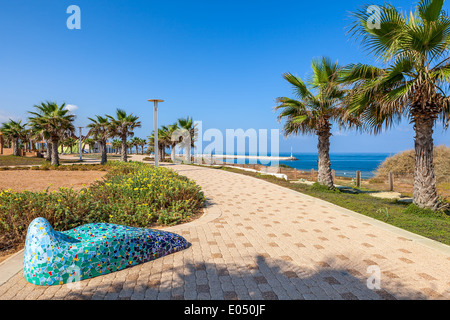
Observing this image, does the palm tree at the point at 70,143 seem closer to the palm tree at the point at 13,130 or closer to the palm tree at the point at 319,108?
the palm tree at the point at 13,130

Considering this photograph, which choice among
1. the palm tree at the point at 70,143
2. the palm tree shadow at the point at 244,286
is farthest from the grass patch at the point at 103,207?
the palm tree at the point at 70,143

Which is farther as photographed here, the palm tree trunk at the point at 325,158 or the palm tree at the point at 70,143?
the palm tree at the point at 70,143

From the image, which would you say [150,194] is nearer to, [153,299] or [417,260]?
[153,299]

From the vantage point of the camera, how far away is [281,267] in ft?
12.3

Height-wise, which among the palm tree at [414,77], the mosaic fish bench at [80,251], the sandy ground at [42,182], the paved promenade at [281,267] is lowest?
the paved promenade at [281,267]

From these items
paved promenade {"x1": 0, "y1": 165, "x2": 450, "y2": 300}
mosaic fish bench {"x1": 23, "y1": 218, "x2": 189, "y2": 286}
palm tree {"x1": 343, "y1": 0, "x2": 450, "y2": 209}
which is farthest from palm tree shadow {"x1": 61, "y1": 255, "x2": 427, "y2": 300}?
palm tree {"x1": 343, "y1": 0, "x2": 450, "y2": 209}

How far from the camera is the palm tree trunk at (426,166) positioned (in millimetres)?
7121

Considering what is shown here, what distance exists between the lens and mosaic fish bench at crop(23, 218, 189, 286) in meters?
3.09

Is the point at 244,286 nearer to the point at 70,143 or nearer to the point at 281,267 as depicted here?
the point at 281,267

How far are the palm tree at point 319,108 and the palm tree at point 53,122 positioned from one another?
22741mm

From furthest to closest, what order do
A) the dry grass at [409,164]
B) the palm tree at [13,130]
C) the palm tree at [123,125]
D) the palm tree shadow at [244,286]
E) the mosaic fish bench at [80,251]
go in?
the palm tree at [13,130] < the palm tree at [123,125] < the dry grass at [409,164] < the mosaic fish bench at [80,251] < the palm tree shadow at [244,286]

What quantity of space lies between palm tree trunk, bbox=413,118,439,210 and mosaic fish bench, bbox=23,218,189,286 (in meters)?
7.95

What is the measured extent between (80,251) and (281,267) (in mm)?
2942

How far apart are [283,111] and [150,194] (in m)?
7.97
